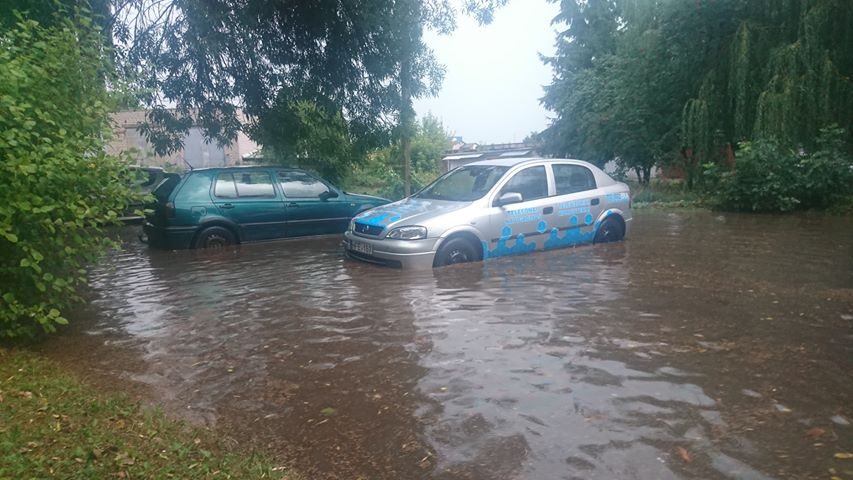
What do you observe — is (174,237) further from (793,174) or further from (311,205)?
(793,174)

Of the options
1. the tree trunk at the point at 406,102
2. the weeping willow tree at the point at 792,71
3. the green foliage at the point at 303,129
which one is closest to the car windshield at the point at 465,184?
the tree trunk at the point at 406,102

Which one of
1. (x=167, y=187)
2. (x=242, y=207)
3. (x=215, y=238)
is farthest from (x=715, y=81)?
(x=167, y=187)

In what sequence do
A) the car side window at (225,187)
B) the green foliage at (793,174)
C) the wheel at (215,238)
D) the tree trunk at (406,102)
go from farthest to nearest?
the green foliage at (793,174) → the tree trunk at (406,102) → the car side window at (225,187) → the wheel at (215,238)

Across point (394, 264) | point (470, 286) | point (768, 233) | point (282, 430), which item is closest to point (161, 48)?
point (394, 264)

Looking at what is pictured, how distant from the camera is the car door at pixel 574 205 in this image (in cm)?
1007

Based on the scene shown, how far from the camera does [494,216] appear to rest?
9.27 m

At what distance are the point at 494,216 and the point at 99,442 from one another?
6390 mm

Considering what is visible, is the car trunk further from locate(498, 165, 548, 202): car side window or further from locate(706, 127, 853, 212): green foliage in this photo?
locate(706, 127, 853, 212): green foliage

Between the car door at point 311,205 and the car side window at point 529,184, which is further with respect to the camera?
the car door at point 311,205

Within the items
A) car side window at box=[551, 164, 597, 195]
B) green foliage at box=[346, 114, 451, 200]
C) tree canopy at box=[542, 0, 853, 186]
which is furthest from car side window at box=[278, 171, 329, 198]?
green foliage at box=[346, 114, 451, 200]

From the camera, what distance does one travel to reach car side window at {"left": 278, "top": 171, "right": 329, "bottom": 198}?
1224cm

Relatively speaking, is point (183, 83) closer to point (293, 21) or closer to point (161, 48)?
point (161, 48)

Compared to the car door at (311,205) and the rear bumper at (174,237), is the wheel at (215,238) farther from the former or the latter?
the car door at (311,205)

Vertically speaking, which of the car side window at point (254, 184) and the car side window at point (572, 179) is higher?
the car side window at point (254, 184)
